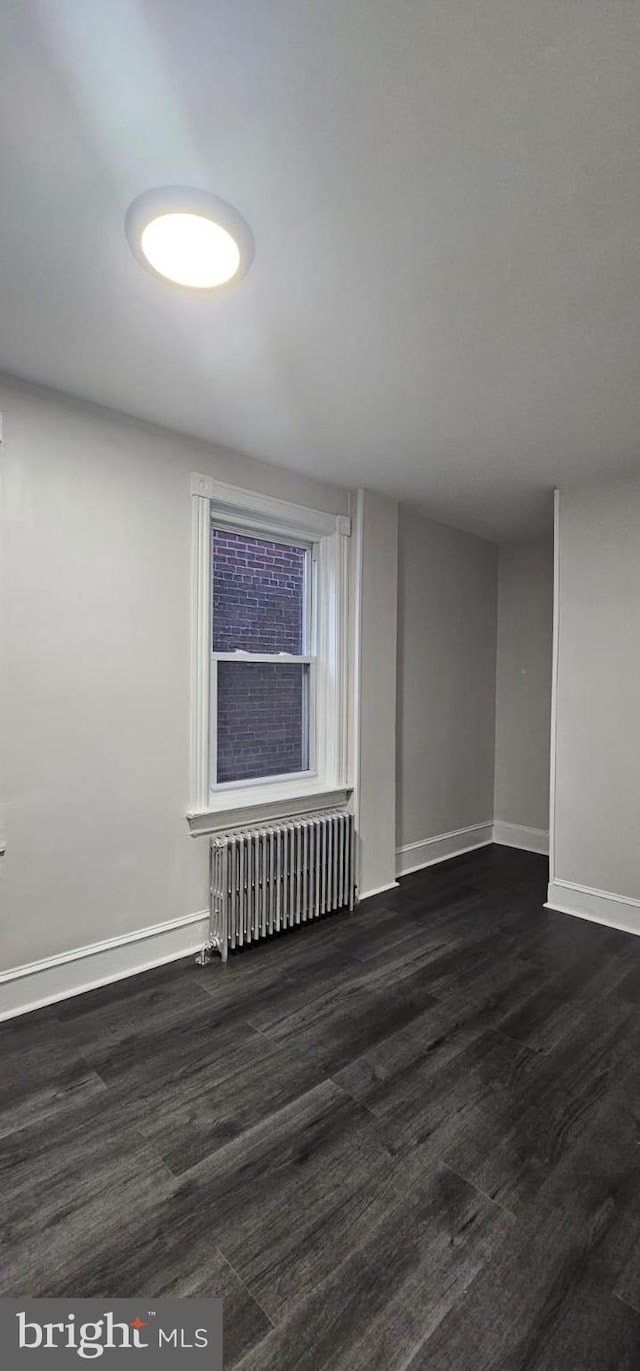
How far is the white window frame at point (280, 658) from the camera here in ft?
9.64

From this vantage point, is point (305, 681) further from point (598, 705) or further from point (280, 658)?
point (598, 705)

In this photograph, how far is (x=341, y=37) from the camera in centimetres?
107

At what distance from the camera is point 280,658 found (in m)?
3.45

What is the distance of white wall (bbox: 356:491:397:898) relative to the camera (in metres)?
3.67

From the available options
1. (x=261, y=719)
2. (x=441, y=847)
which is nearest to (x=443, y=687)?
(x=441, y=847)

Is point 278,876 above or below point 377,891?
above

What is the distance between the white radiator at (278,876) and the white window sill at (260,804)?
0.22ft

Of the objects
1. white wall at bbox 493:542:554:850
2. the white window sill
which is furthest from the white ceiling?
white wall at bbox 493:542:554:850

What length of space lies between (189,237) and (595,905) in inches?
150

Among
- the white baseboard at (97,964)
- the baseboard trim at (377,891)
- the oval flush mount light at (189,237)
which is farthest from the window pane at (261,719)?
the oval flush mount light at (189,237)

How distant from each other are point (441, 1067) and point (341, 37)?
2.90 meters

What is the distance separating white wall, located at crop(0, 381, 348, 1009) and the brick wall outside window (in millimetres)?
344

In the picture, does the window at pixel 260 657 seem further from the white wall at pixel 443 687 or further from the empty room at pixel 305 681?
the white wall at pixel 443 687

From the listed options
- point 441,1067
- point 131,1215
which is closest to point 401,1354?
point 131,1215
